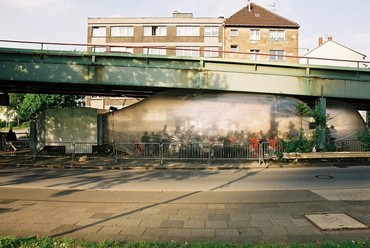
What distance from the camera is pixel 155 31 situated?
42750mm

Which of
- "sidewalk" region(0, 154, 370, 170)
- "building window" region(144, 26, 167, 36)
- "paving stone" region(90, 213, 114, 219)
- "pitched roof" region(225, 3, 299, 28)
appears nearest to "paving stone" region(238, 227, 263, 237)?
"paving stone" region(90, 213, 114, 219)

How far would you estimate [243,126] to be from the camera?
17750 mm

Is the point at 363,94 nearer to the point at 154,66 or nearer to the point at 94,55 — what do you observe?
the point at 154,66

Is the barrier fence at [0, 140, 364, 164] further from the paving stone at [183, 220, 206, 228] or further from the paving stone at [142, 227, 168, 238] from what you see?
the paving stone at [142, 227, 168, 238]

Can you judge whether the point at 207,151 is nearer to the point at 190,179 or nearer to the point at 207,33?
the point at 190,179

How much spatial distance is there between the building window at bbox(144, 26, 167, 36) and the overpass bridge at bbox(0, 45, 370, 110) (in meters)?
27.3

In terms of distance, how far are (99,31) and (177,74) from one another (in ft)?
103

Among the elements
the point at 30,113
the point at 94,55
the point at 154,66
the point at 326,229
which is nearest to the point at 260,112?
the point at 154,66

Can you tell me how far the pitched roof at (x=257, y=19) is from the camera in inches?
1641

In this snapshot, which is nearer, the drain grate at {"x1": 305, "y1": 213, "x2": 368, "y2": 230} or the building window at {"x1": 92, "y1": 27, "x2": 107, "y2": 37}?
the drain grate at {"x1": 305, "y1": 213, "x2": 368, "y2": 230}

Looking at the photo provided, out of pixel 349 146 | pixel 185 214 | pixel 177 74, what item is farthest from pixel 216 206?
pixel 349 146

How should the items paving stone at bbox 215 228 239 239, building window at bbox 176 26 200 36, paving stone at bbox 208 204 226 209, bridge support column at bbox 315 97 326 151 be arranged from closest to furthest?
paving stone at bbox 215 228 239 239 < paving stone at bbox 208 204 226 209 < bridge support column at bbox 315 97 326 151 < building window at bbox 176 26 200 36

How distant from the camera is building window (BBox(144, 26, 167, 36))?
139 ft

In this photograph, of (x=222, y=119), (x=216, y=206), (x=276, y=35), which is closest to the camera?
(x=216, y=206)
